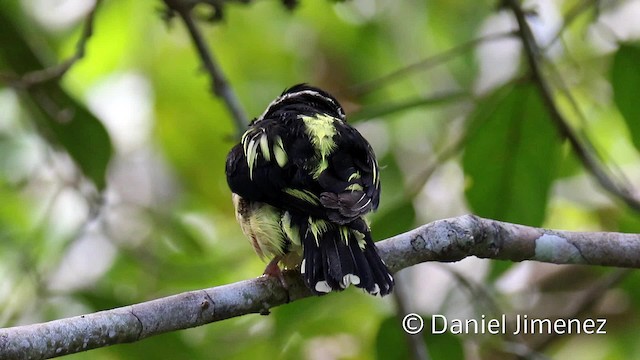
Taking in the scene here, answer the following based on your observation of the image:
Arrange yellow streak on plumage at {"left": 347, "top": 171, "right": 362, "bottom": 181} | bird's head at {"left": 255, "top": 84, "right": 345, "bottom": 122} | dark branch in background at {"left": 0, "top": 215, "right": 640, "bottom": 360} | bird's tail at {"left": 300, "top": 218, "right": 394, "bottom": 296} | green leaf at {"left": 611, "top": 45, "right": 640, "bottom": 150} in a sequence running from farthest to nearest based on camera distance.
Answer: bird's head at {"left": 255, "top": 84, "right": 345, "bottom": 122}
green leaf at {"left": 611, "top": 45, "right": 640, "bottom": 150}
yellow streak on plumage at {"left": 347, "top": 171, "right": 362, "bottom": 181}
bird's tail at {"left": 300, "top": 218, "right": 394, "bottom": 296}
dark branch in background at {"left": 0, "top": 215, "right": 640, "bottom": 360}

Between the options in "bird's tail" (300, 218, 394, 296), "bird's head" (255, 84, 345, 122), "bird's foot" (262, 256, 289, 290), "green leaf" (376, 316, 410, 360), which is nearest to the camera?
"bird's tail" (300, 218, 394, 296)

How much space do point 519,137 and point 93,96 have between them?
3440 mm

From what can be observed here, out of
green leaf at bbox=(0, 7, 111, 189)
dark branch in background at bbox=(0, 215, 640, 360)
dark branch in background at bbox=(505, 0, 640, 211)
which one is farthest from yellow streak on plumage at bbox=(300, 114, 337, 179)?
green leaf at bbox=(0, 7, 111, 189)

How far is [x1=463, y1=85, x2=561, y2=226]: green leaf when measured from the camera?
4.14 m

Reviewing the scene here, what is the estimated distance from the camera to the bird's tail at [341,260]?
308 centimetres

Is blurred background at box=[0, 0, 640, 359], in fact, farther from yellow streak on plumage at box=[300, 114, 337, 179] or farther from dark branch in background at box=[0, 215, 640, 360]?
dark branch in background at box=[0, 215, 640, 360]

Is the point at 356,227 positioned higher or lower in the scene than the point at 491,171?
higher

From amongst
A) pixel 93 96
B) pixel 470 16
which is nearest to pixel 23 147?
pixel 93 96

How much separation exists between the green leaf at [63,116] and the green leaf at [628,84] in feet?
7.38

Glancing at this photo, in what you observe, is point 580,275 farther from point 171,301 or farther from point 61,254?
point 171,301

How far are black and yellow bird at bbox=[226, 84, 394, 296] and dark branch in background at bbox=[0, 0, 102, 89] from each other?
0.95 m

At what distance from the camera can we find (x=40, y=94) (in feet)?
15.3

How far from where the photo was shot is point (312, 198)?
3.32 m

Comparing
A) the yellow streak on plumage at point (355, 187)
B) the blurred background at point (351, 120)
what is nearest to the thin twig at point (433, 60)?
the blurred background at point (351, 120)
